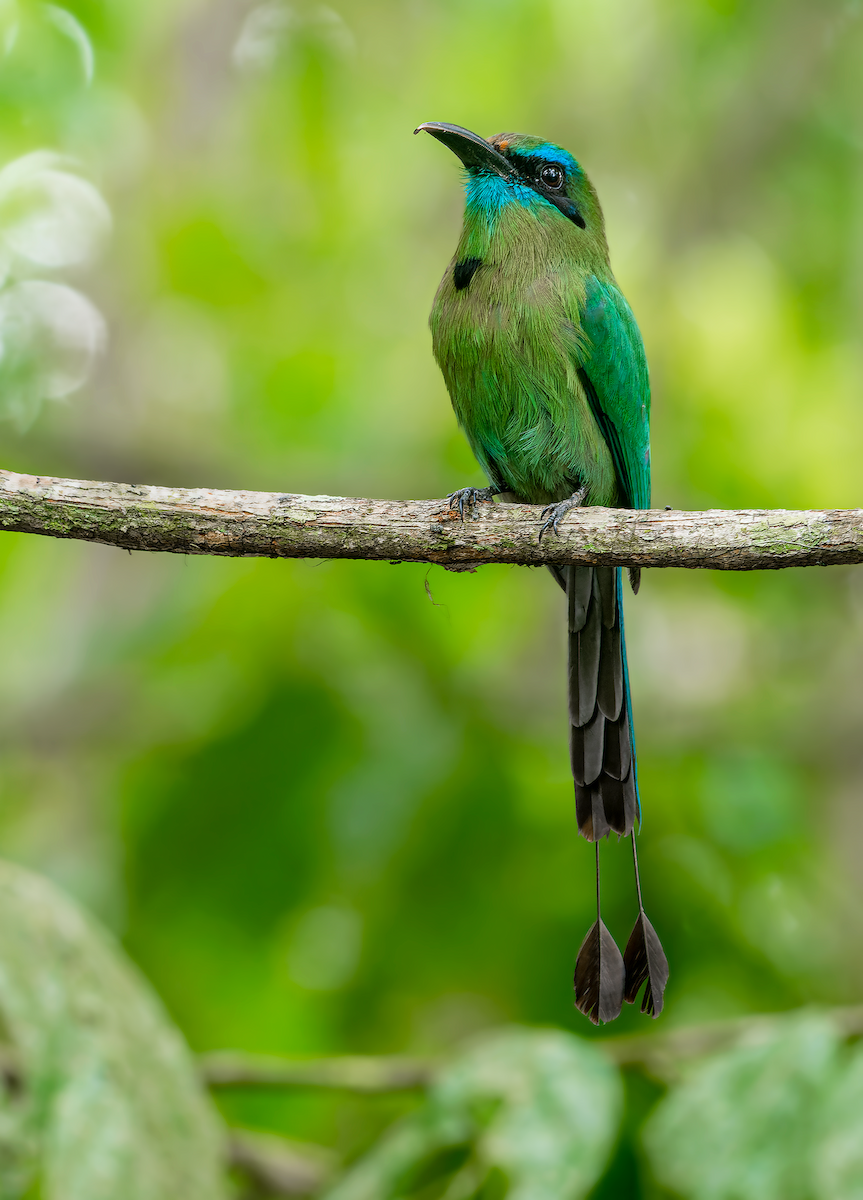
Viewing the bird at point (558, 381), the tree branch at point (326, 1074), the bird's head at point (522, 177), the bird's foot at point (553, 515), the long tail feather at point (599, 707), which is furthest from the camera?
the bird's head at point (522, 177)

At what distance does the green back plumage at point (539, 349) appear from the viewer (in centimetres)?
283

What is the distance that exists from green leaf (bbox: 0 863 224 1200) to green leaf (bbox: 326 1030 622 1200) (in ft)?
1.08

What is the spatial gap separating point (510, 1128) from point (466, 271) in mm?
1924

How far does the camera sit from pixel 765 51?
5.69m

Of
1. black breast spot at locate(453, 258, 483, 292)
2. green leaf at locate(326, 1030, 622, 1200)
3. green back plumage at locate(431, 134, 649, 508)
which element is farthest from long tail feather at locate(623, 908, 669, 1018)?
black breast spot at locate(453, 258, 483, 292)

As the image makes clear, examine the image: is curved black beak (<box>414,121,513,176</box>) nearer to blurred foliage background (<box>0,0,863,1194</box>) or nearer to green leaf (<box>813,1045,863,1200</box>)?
blurred foliage background (<box>0,0,863,1194</box>)

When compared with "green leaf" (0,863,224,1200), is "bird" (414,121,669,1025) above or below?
above

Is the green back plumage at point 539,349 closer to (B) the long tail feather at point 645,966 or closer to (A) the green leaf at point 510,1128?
(B) the long tail feather at point 645,966

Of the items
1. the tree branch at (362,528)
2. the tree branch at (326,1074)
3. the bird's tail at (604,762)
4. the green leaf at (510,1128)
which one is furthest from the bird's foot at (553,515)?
the tree branch at (326,1074)

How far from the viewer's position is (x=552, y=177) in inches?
124

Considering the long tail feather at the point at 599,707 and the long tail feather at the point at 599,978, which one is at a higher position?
the long tail feather at the point at 599,707

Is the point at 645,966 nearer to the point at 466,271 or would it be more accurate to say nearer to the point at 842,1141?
the point at 842,1141

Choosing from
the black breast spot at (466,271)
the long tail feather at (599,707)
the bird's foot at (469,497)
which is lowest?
the long tail feather at (599,707)

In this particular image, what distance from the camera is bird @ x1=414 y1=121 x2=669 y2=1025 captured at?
9.13 ft
